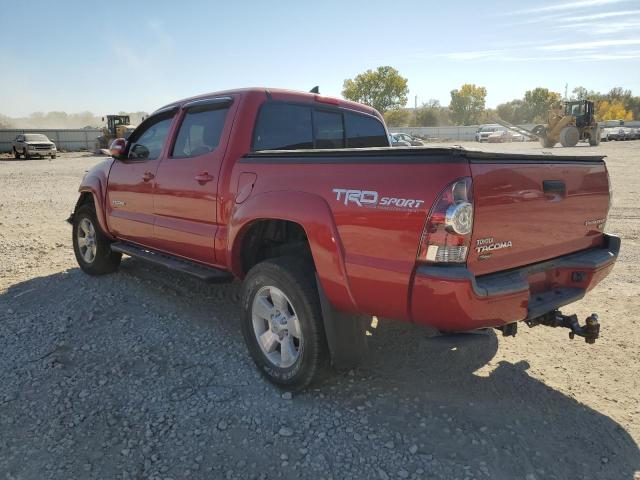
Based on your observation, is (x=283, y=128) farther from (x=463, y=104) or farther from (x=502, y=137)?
(x=463, y=104)

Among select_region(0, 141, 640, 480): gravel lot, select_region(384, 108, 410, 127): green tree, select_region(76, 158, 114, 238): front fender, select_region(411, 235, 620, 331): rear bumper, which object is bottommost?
select_region(0, 141, 640, 480): gravel lot

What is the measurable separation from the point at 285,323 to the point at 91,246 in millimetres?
3606

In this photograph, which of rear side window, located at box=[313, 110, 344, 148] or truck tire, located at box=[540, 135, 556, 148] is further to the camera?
truck tire, located at box=[540, 135, 556, 148]

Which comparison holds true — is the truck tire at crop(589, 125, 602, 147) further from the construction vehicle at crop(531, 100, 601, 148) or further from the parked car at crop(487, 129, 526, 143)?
the parked car at crop(487, 129, 526, 143)

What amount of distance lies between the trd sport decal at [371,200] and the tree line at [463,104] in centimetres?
8892

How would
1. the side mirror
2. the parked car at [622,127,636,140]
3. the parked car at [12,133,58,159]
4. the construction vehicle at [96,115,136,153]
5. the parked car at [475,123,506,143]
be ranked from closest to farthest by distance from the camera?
the side mirror < the parked car at [12,133,58,159] < the construction vehicle at [96,115,136,153] < the parked car at [622,127,636,140] < the parked car at [475,123,506,143]

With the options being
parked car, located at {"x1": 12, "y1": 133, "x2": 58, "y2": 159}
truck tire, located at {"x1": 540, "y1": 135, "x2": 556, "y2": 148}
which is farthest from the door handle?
parked car, located at {"x1": 12, "y1": 133, "x2": 58, "y2": 159}

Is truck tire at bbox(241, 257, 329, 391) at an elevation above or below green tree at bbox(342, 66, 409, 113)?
below

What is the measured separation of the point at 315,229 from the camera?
9.53 ft

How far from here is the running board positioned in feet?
12.8

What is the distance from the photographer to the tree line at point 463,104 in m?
97.9

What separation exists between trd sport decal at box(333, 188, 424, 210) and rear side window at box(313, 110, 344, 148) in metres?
1.66

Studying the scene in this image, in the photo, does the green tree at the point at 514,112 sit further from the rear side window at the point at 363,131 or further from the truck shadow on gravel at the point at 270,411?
the truck shadow on gravel at the point at 270,411

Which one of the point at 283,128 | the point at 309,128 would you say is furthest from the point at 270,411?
the point at 309,128
